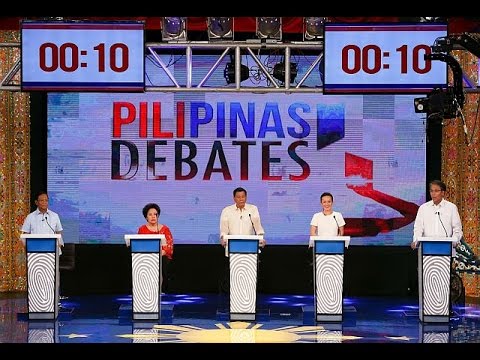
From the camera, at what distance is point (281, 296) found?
1490 centimetres

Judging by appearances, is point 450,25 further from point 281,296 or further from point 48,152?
point 48,152

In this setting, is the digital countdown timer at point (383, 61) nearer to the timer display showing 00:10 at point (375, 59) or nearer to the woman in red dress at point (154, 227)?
the timer display showing 00:10 at point (375, 59)

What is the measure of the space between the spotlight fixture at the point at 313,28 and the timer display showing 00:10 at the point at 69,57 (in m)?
2.06

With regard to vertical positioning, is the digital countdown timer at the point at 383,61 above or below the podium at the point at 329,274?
above

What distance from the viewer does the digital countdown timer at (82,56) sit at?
12.7 m

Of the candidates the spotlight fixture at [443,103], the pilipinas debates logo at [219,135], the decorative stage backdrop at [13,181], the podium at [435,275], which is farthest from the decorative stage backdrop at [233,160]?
the podium at [435,275]

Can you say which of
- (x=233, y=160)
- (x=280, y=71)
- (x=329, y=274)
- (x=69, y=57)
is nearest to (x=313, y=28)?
(x=280, y=71)

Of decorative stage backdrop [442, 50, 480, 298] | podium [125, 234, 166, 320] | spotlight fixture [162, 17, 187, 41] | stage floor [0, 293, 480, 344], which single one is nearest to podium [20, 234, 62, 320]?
stage floor [0, 293, 480, 344]

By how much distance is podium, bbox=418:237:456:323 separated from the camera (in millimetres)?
11945

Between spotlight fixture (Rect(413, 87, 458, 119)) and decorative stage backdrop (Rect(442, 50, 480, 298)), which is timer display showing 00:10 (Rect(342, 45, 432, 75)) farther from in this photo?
decorative stage backdrop (Rect(442, 50, 480, 298))

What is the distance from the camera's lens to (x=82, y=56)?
12766 millimetres
